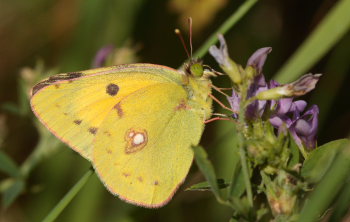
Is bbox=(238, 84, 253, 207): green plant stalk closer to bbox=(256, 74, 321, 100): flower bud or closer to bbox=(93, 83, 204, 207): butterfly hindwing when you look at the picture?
bbox=(256, 74, 321, 100): flower bud

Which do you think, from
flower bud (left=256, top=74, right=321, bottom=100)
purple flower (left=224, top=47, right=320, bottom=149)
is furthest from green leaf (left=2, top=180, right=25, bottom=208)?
flower bud (left=256, top=74, right=321, bottom=100)

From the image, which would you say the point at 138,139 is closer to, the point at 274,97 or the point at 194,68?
the point at 194,68

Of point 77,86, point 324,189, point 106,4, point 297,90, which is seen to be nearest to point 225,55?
point 297,90

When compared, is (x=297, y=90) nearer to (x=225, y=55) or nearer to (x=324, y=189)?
(x=225, y=55)

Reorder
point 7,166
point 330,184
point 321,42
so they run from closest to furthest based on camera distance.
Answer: point 330,184, point 321,42, point 7,166

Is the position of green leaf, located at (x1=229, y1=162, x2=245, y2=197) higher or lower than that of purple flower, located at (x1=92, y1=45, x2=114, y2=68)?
lower

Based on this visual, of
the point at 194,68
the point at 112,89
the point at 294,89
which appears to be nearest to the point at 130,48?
the point at 112,89
